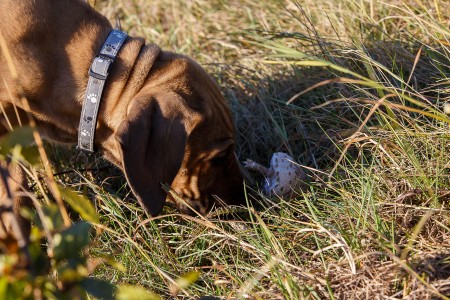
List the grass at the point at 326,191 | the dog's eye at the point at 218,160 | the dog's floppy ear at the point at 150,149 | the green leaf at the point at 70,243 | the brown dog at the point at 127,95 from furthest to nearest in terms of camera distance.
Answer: the dog's eye at the point at 218,160
the brown dog at the point at 127,95
the dog's floppy ear at the point at 150,149
the grass at the point at 326,191
the green leaf at the point at 70,243

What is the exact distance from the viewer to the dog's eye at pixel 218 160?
3604 mm

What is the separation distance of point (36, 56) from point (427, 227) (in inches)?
73.9

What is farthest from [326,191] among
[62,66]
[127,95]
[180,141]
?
[62,66]

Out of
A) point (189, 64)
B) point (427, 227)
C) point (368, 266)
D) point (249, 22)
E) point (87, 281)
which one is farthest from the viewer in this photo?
point (249, 22)

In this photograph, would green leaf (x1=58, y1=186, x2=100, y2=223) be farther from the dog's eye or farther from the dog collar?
the dog's eye

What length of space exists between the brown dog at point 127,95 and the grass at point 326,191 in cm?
25

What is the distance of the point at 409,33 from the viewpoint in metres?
4.41

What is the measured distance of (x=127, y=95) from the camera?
10.9ft

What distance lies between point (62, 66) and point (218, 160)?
882 millimetres

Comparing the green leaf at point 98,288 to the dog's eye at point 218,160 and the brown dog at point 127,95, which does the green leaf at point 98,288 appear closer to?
the brown dog at point 127,95

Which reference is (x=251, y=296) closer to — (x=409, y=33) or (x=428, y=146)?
(x=428, y=146)

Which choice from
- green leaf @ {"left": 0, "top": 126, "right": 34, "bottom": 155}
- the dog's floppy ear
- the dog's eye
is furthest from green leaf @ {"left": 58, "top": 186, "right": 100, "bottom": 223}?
the dog's eye

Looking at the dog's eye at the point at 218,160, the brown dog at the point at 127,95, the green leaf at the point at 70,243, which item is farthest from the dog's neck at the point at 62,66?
the green leaf at the point at 70,243

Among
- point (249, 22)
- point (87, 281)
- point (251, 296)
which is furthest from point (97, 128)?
point (249, 22)
